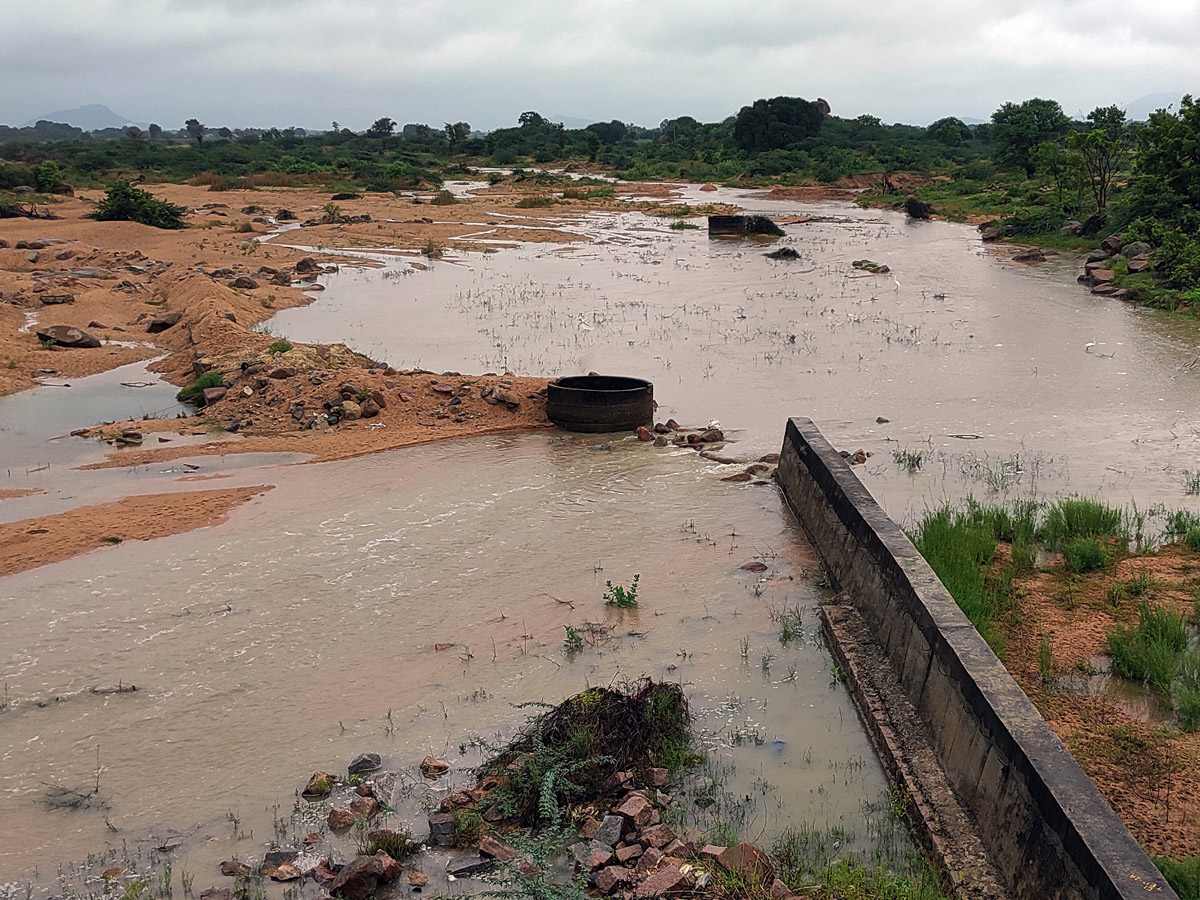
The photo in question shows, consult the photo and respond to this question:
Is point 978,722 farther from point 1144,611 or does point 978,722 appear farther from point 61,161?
point 61,161

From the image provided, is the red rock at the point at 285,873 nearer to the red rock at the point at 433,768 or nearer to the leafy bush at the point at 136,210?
the red rock at the point at 433,768

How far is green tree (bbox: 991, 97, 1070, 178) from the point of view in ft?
157

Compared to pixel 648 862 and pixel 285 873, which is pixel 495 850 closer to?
pixel 648 862

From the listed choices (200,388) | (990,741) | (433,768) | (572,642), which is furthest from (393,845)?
(200,388)

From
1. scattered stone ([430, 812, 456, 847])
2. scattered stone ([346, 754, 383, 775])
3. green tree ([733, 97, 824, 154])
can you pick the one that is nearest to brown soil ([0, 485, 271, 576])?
scattered stone ([346, 754, 383, 775])

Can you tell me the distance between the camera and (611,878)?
411 cm

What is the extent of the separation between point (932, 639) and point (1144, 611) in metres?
1.83

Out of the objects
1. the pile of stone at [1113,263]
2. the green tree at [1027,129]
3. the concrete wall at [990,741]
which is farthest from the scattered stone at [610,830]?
the green tree at [1027,129]

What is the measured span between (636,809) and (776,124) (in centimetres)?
7108

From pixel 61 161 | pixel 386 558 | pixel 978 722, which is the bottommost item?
pixel 386 558

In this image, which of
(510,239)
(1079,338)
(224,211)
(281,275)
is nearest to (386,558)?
(1079,338)

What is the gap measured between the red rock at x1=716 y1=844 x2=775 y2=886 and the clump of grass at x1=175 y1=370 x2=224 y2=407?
1096 centimetres

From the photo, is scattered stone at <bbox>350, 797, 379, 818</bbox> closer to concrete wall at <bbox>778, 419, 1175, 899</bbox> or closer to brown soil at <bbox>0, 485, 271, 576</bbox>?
concrete wall at <bbox>778, 419, 1175, 899</bbox>

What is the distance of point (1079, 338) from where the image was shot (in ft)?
54.4
